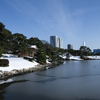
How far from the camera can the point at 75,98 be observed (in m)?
8.04

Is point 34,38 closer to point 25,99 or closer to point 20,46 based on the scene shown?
point 20,46

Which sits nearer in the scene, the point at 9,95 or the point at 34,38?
the point at 9,95

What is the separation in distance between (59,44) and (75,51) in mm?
90584

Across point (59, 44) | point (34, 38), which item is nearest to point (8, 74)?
point (34, 38)

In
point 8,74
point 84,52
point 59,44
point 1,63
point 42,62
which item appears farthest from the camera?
point 59,44

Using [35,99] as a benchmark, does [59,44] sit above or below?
above

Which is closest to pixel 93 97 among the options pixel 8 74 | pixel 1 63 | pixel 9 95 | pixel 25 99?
Result: pixel 25 99

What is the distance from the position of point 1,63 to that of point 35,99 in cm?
1385

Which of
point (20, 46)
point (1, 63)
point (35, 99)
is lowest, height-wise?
point (35, 99)

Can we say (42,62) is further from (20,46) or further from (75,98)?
(75,98)

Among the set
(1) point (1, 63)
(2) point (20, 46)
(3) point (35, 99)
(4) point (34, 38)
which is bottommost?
(3) point (35, 99)

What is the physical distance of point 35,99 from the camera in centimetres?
796

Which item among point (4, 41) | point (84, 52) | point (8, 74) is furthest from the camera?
point (84, 52)

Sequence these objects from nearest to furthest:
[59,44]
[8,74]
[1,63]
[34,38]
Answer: [8,74] < [1,63] < [34,38] < [59,44]
